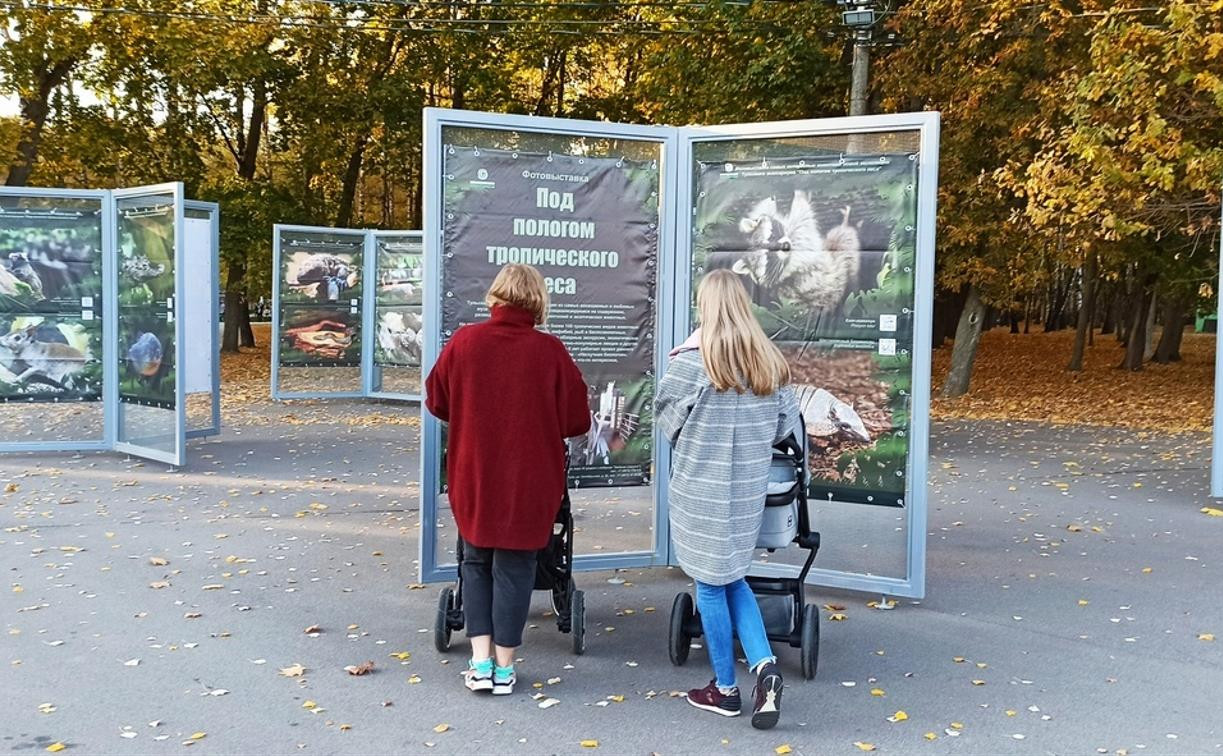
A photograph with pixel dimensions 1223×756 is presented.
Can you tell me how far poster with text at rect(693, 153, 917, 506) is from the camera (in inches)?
239

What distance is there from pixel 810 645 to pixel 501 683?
1.34 meters

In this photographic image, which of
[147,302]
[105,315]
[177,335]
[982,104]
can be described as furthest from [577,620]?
[982,104]

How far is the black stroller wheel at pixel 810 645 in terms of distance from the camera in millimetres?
4949

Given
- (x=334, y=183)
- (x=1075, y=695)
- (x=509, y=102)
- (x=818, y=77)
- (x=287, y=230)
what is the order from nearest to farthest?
(x=1075, y=695)
(x=287, y=230)
(x=818, y=77)
(x=509, y=102)
(x=334, y=183)

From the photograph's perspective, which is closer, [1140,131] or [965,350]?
[1140,131]

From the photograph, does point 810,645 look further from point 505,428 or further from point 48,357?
point 48,357

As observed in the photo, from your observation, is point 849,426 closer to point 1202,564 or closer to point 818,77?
point 1202,564

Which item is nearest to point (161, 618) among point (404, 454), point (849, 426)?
point (849, 426)

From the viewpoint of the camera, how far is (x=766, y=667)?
14.4 ft

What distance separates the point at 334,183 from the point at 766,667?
94.2 feet

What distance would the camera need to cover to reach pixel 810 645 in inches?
195

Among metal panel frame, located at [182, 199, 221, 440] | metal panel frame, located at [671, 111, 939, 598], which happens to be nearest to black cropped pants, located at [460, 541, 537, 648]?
metal panel frame, located at [671, 111, 939, 598]

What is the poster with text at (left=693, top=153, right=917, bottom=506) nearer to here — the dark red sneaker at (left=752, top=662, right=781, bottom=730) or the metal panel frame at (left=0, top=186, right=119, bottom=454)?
the dark red sneaker at (left=752, top=662, right=781, bottom=730)

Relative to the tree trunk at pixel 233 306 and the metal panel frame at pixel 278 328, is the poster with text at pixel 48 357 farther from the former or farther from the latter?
the tree trunk at pixel 233 306
